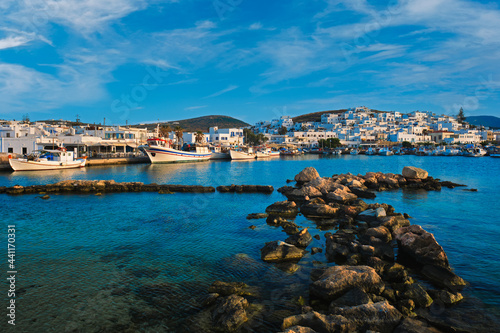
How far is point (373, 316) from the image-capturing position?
718 centimetres

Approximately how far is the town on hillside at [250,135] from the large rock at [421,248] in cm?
5613

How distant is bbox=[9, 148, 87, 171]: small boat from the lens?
140ft

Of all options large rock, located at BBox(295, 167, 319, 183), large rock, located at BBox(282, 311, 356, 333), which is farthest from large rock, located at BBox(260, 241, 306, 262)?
large rock, located at BBox(295, 167, 319, 183)

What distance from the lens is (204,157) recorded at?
75.3 meters

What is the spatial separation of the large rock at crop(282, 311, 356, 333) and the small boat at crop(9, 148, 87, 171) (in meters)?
48.3

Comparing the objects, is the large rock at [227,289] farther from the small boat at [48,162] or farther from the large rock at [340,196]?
the small boat at [48,162]

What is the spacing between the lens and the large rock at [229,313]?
24.1ft

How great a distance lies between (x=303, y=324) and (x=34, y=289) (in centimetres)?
831

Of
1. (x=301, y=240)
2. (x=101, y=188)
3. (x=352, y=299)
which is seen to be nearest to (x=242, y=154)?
(x=101, y=188)

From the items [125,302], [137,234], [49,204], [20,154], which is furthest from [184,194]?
[20,154]

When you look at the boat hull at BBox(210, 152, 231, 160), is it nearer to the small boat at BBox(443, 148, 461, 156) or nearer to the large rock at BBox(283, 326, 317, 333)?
the small boat at BBox(443, 148, 461, 156)

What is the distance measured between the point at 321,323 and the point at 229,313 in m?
2.29

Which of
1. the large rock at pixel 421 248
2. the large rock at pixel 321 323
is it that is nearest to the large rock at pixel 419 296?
the large rock at pixel 321 323

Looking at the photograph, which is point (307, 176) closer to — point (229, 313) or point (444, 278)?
point (444, 278)
